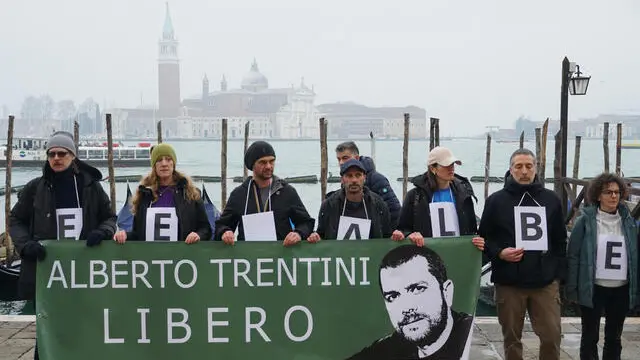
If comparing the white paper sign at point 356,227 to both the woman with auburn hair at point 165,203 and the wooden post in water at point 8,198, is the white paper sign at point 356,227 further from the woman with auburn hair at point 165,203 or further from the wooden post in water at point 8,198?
the wooden post in water at point 8,198

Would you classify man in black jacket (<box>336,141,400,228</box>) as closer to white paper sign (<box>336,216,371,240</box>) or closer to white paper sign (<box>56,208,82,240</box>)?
white paper sign (<box>336,216,371,240</box>)

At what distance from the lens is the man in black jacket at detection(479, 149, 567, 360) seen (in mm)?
4320

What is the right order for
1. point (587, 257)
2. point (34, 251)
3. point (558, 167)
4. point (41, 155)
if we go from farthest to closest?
point (41, 155) → point (558, 167) → point (587, 257) → point (34, 251)

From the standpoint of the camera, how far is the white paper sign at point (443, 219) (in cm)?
444

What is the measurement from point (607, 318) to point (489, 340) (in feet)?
4.33

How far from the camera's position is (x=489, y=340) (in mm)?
5742

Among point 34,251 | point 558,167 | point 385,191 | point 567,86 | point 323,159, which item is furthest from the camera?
point 323,159

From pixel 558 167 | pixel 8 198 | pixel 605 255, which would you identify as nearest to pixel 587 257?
pixel 605 255

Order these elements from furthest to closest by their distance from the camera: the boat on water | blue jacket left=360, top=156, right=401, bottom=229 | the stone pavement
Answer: the boat on water → blue jacket left=360, top=156, right=401, bottom=229 → the stone pavement

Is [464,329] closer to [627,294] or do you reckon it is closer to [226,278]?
[627,294]

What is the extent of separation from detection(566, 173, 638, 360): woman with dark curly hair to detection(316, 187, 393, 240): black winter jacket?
3.75 ft

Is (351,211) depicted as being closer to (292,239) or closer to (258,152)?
(292,239)

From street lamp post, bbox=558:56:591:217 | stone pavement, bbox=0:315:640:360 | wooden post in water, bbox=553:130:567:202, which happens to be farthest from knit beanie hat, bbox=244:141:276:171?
wooden post in water, bbox=553:130:567:202

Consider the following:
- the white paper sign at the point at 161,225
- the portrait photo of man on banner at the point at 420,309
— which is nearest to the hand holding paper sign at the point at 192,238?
the white paper sign at the point at 161,225
